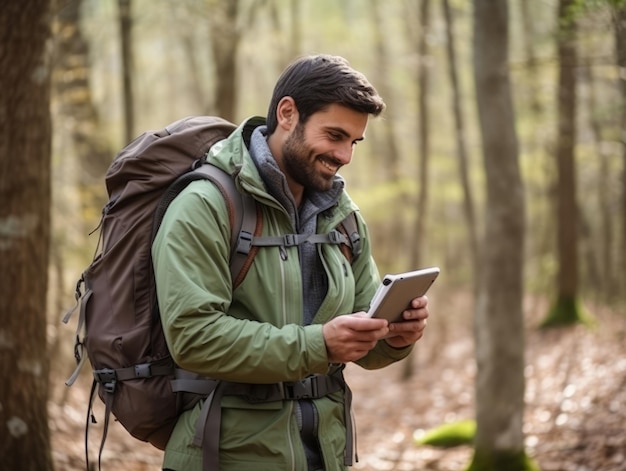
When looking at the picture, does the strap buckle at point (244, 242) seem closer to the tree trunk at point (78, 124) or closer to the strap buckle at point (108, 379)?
the strap buckle at point (108, 379)

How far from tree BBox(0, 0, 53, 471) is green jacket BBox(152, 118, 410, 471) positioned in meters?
2.25

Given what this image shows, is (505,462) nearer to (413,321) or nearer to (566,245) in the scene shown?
(413,321)

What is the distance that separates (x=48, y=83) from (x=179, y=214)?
8.77ft

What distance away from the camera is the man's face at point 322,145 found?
274 centimetres

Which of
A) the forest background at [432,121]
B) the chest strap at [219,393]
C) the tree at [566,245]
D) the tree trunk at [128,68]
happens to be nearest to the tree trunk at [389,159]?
the forest background at [432,121]

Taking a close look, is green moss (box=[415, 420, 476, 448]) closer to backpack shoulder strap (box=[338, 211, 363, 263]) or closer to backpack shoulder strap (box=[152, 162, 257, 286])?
backpack shoulder strap (box=[338, 211, 363, 263])

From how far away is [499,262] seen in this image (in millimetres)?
7379

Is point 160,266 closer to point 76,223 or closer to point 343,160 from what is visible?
point 343,160

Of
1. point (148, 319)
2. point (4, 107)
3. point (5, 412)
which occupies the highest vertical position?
point (4, 107)

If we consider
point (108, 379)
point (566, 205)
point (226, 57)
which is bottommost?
point (566, 205)

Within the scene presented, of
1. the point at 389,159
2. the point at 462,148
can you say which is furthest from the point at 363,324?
the point at 389,159

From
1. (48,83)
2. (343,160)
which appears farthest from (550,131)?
(343,160)

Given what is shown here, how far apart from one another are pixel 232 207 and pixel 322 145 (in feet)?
1.31

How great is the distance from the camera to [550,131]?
45.5 ft
